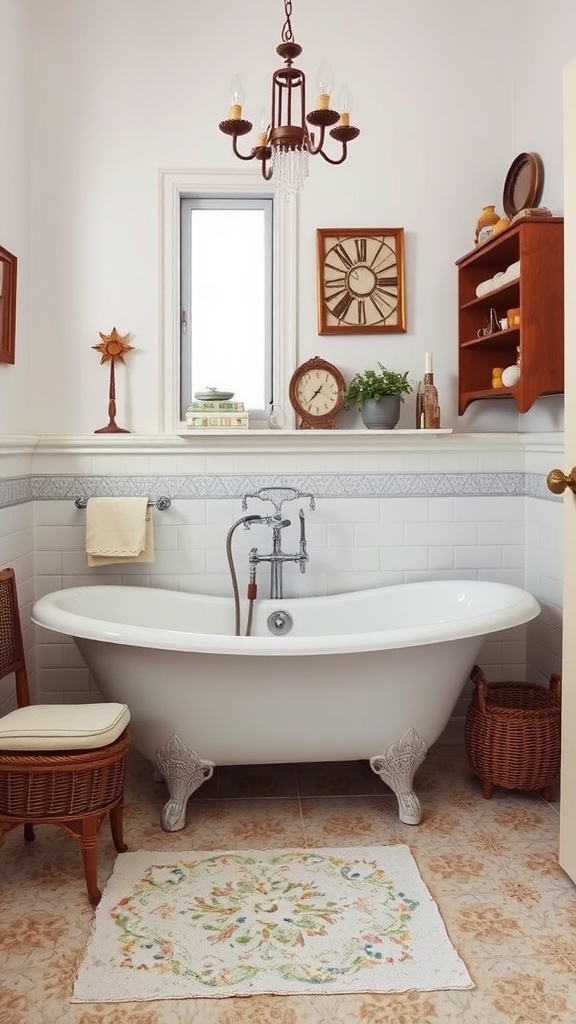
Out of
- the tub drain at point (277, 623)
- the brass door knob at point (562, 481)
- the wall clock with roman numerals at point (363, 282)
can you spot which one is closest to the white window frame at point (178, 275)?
the wall clock with roman numerals at point (363, 282)

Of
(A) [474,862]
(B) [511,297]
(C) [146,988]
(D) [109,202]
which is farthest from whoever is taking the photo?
(D) [109,202]

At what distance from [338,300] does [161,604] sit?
151cm

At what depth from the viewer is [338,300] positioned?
11.8 feet

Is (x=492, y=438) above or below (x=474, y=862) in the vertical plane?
above

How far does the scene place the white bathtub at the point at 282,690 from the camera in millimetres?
2605

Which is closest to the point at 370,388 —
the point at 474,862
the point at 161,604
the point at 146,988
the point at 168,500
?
the point at 168,500

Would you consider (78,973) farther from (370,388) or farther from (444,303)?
(444,303)

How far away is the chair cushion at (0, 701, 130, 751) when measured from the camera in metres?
2.31

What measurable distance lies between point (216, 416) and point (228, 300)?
615mm

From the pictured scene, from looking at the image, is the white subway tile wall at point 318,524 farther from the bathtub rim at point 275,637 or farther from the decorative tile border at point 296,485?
the bathtub rim at point 275,637

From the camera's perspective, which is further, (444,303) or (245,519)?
(444,303)

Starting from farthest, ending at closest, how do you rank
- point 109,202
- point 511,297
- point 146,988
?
point 109,202 → point 511,297 → point 146,988

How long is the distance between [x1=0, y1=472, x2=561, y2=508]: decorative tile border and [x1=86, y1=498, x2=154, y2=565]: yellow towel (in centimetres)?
13

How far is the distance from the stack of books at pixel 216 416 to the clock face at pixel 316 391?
0.88ft
